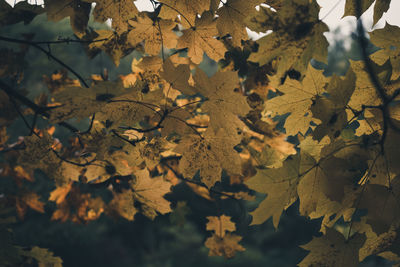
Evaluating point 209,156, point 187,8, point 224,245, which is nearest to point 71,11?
point 187,8

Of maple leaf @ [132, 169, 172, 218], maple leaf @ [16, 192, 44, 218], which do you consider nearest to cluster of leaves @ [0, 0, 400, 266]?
maple leaf @ [132, 169, 172, 218]

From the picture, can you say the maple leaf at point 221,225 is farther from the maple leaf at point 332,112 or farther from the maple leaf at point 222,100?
the maple leaf at point 332,112

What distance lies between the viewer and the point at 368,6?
820 mm

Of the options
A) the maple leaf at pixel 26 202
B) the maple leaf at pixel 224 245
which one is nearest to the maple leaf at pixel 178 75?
the maple leaf at pixel 224 245

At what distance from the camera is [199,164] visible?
982 millimetres

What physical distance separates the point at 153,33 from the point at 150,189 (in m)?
0.73

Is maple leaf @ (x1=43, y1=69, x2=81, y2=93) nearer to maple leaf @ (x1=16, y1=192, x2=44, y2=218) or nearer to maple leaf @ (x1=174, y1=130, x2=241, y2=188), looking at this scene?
maple leaf @ (x1=16, y1=192, x2=44, y2=218)

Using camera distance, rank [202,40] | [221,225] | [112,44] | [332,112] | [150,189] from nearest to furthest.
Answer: [332,112] < [202,40] < [112,44] < [150,189] < [221,225]

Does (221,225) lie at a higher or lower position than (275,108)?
lower

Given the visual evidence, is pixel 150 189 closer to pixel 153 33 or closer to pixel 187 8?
pixel 153 33

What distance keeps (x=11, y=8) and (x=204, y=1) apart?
77 centimetres

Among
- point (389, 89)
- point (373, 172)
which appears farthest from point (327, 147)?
point (389, 89)

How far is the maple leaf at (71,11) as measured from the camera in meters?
0.92

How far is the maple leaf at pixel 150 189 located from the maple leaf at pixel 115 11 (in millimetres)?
714
